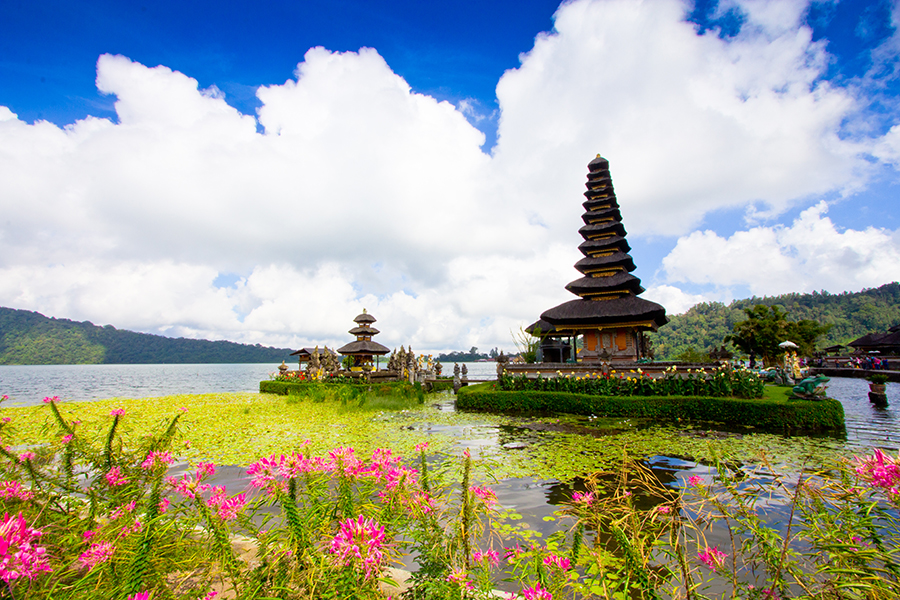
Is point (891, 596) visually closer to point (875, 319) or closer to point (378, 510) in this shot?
point (378, 510)

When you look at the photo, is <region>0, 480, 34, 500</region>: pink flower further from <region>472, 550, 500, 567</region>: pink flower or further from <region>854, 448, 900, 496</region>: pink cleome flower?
<region>854, 448, 900, 496</region>: pink cleome flower

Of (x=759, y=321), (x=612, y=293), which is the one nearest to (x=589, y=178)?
(x=612, y=293)

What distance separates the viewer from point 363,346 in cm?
3316

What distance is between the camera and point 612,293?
24.7 m

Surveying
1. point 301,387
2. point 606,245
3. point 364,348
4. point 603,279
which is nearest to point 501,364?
point 603,279

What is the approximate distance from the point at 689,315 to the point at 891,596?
114 m

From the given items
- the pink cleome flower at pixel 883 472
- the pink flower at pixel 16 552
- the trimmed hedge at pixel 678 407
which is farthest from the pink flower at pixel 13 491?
the trimmed hedge at pixel 678 407

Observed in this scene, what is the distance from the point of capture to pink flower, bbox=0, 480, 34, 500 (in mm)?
2461

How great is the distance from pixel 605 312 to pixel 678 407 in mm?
10768

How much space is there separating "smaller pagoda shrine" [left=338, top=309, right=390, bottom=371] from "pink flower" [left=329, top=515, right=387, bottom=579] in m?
31.1

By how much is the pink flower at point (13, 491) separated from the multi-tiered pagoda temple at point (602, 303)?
2015 centimetres

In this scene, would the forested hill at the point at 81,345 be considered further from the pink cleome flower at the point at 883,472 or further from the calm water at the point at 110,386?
the pink cleome flower at the point at 883,472

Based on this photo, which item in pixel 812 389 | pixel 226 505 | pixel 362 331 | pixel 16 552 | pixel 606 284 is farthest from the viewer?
pixel 362 331

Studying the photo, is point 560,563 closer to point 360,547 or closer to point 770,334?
point 360,547
